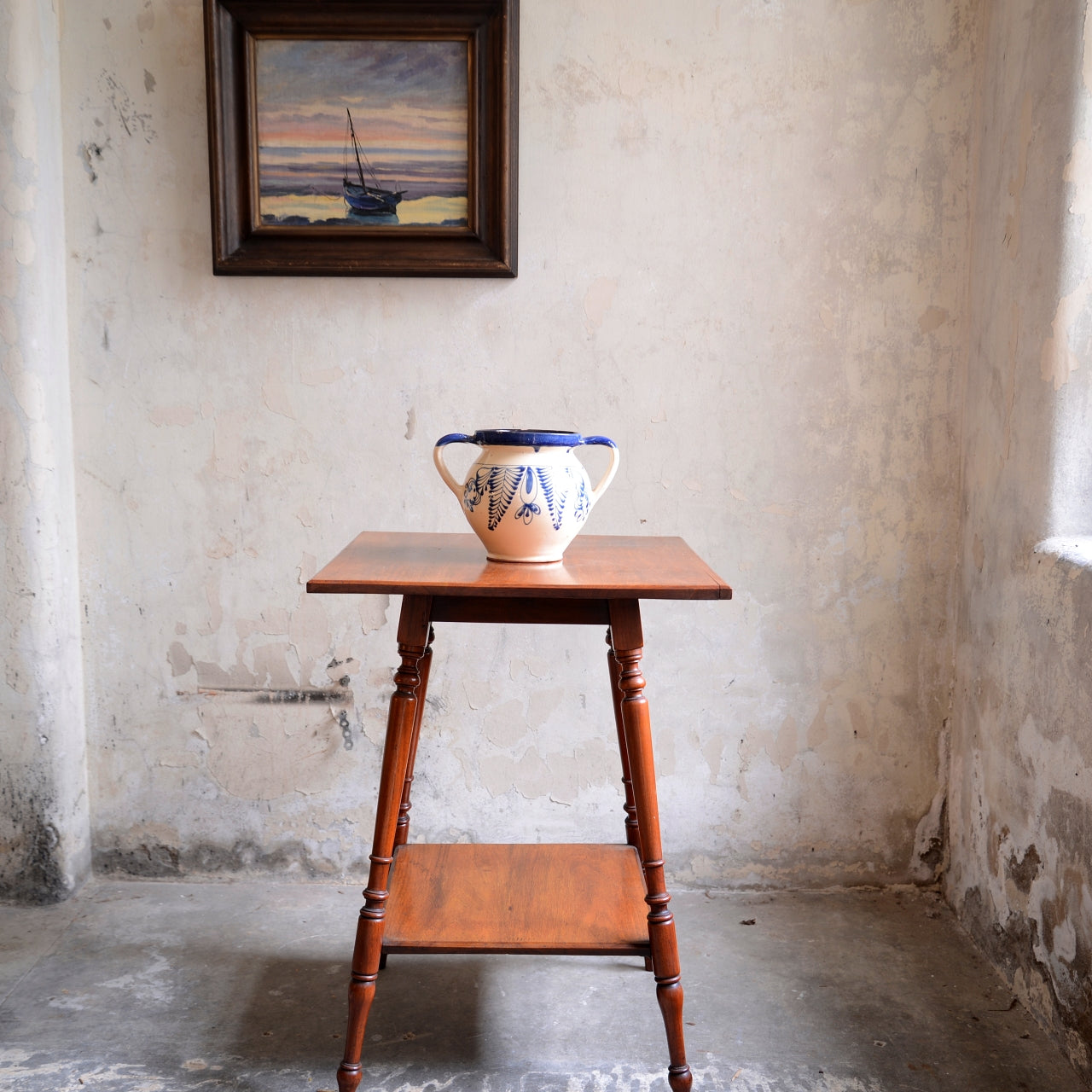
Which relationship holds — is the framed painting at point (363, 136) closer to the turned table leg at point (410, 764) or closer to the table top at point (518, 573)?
the table top at point (518, 573)

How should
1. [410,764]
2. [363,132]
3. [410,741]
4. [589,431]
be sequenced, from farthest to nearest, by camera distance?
[589,431] < [363,132] < [410,764] < [410,741]

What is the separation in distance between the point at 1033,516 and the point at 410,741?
1258mm

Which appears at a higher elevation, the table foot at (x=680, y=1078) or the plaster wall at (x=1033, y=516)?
the plaster wall at (x=1033, y=516)

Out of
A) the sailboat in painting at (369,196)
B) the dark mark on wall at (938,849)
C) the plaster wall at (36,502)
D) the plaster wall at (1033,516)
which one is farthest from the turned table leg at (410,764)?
the dark mark on wall at (938,849)

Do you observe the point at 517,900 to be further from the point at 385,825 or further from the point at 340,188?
the point at 340,188

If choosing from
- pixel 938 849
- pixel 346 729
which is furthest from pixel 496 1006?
pixel 938 849

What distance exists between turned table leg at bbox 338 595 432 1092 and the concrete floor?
0.59 ft

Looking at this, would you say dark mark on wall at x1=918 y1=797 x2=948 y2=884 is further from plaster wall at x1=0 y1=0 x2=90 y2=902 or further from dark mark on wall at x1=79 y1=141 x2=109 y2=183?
dark mark on wall at x1=79 y1=141 x2=109 y2=183

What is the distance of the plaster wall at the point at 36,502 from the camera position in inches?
80.5

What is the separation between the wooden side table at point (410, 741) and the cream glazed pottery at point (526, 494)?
1.6 inches

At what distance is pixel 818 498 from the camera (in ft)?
7.41

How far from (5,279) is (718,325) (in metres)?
1.53

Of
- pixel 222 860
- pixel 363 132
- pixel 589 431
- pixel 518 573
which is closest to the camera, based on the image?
pixel 518 573

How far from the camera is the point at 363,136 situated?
214 centimetres
